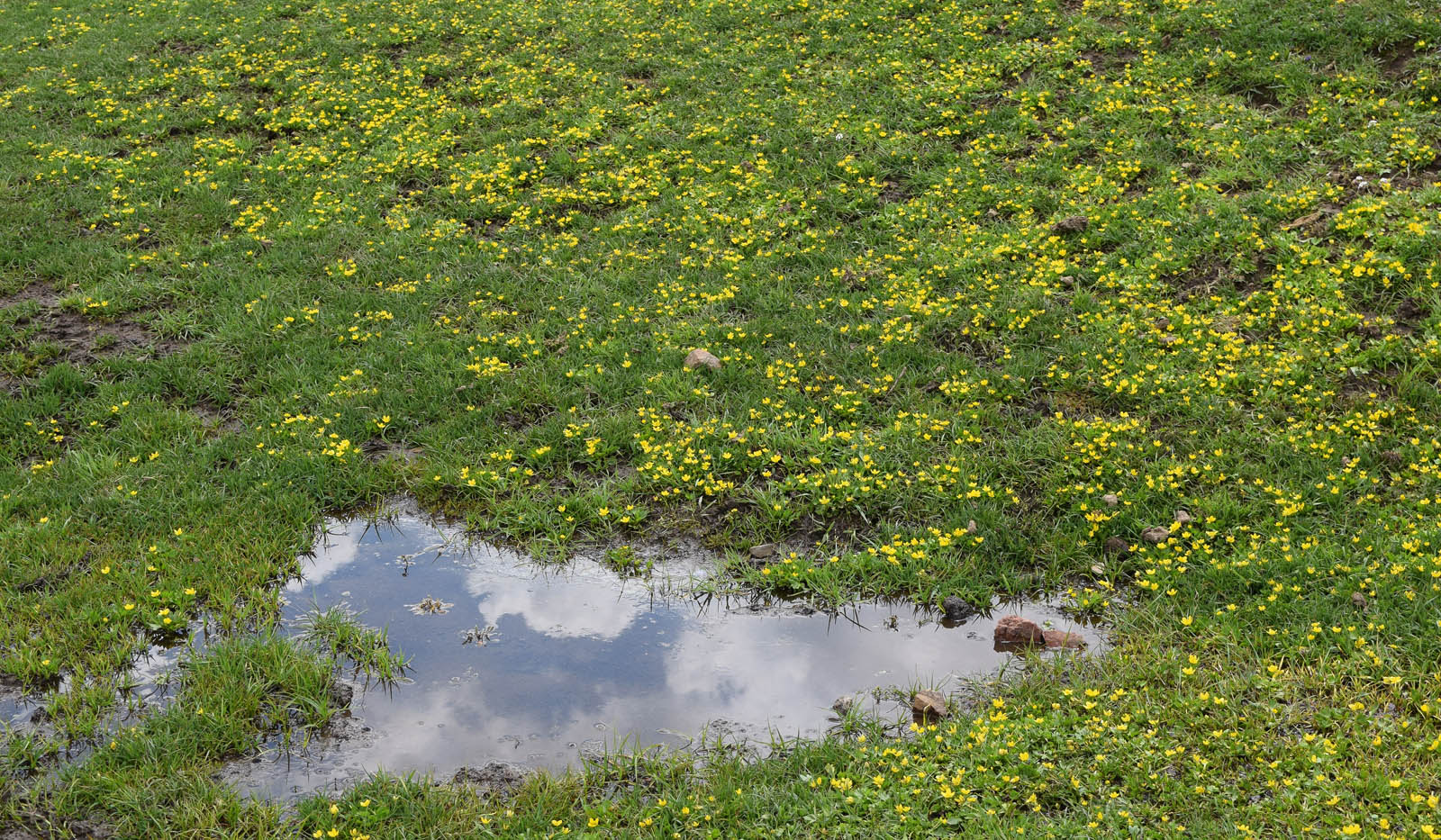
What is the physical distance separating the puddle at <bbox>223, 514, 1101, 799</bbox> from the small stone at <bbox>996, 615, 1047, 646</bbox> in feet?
0.24

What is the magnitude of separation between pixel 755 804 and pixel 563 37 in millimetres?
11053

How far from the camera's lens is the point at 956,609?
4945 mm

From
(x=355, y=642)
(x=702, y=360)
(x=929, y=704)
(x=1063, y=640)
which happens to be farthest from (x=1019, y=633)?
(x=355, y=642)

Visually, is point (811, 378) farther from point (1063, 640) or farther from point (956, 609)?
point (1063, 640)

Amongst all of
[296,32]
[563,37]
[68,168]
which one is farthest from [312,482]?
[296,32]

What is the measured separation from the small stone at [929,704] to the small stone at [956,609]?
0.62 metres

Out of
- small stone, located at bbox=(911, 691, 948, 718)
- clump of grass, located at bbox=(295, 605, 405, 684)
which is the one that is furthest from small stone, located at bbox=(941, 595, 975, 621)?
clump of grass, located at bbox=(295, 605, 405, 684)

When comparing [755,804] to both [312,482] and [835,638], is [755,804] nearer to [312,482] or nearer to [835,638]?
[835,638]

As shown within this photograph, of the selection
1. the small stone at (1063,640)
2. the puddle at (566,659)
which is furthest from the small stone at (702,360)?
the small stone at (1063,640)

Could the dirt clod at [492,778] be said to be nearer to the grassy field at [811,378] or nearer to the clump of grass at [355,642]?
the grassy field at [811,378]

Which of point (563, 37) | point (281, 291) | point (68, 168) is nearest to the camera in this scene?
point (281, 291)

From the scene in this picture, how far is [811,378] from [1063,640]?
2632mm

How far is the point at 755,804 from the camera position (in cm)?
379

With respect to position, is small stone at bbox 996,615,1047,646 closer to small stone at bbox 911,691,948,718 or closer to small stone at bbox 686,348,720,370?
small stone at bbox 911,691,948,718
